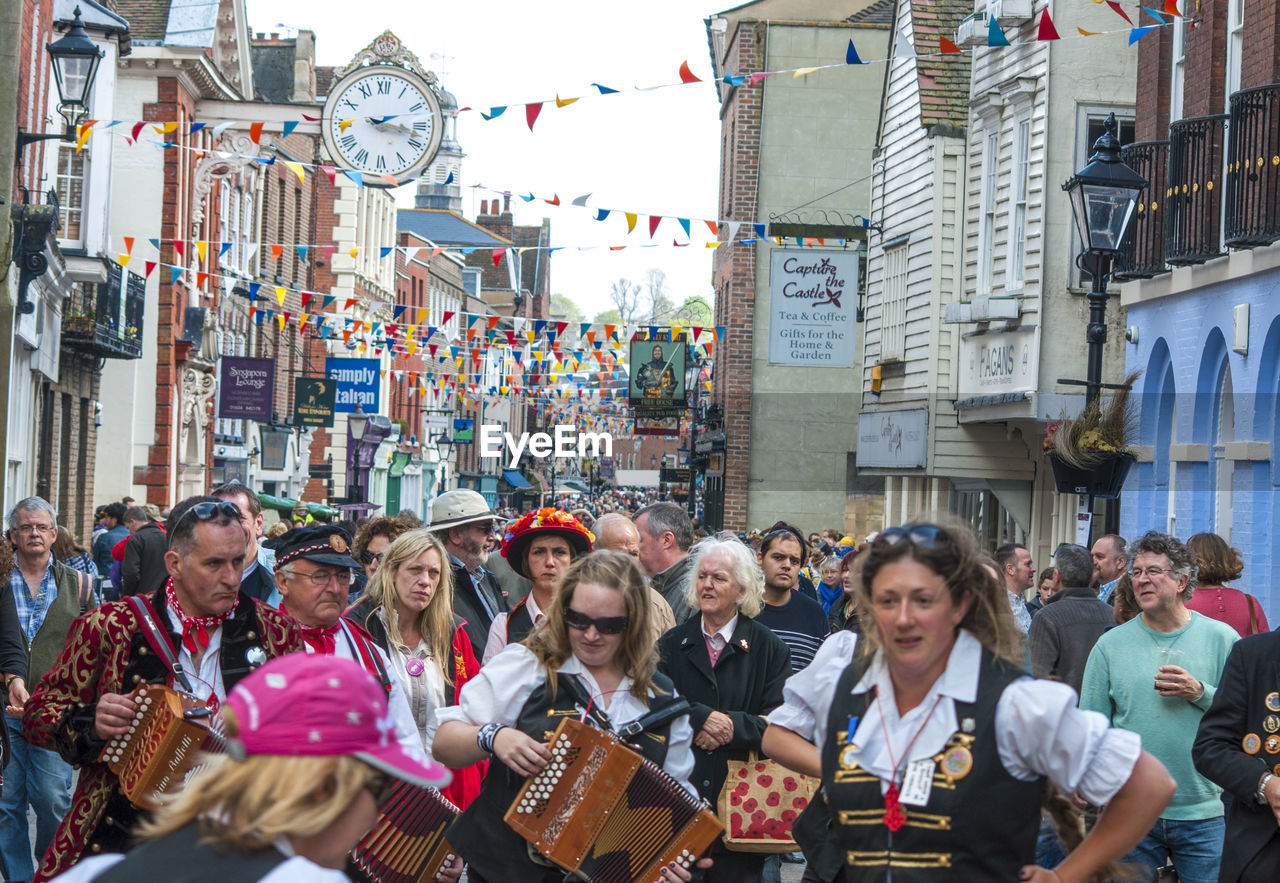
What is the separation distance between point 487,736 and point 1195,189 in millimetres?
11820

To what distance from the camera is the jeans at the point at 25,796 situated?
27.0 feet

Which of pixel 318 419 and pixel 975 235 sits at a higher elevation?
pixel 975 235

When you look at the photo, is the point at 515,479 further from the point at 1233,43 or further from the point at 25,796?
the point at 25,796

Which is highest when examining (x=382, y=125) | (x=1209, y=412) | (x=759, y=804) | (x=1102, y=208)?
(x=382, y=125)

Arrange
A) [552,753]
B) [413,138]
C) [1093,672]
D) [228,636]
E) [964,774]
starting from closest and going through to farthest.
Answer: [964,774], [552,753], [228,636], [1093,672], [413,138]

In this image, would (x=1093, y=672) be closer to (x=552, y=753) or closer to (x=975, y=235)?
(x=552, y=753)

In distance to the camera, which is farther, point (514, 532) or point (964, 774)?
point (514, 532)

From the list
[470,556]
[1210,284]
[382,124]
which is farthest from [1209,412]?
[382,124]

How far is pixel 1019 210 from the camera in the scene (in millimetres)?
21719

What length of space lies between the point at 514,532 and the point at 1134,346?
11152 mm

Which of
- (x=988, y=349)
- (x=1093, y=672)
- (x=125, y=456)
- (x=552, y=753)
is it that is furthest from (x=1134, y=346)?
(x=125, y=456)

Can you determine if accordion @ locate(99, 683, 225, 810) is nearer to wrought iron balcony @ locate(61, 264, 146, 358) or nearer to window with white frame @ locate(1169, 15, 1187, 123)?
window with white frame @ locate(1169, 15, 1187, 123)

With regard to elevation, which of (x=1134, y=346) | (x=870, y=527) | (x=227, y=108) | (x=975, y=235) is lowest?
(x=870, y=527)

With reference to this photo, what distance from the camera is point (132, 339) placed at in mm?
27047
